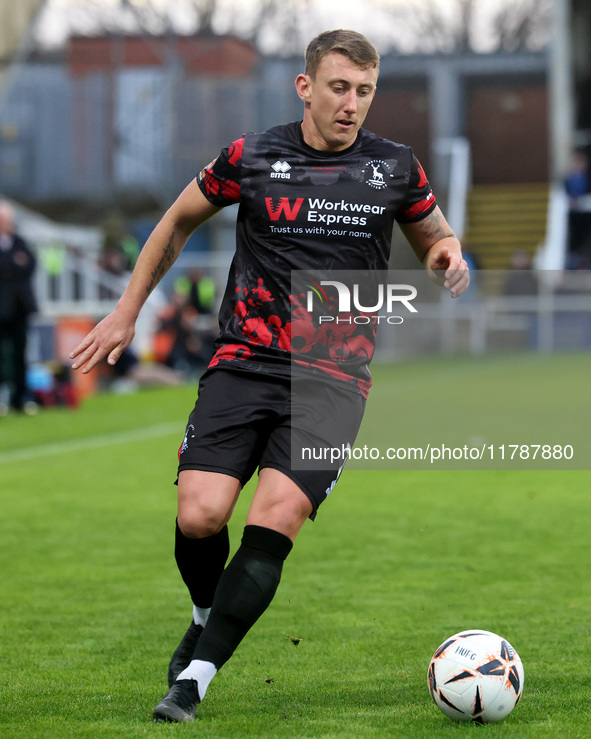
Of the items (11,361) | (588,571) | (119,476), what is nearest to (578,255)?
(11,361)

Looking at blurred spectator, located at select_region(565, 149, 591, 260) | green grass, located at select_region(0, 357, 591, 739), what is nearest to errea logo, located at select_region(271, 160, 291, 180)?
green grass, located at select_region(0, 357, 591, 739)

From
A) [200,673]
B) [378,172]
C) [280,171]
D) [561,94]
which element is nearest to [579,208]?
[561,94]

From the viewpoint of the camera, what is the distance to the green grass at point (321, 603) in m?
4.09

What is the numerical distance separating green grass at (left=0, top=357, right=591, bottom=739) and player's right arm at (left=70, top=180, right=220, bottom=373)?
118 centimetres

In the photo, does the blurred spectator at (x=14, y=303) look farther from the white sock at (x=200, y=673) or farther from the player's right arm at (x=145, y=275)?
the white sock at (x=200, y=673)

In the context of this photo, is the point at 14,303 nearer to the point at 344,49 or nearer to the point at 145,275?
the point at 145,275

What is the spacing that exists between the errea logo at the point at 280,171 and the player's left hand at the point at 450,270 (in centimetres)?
59

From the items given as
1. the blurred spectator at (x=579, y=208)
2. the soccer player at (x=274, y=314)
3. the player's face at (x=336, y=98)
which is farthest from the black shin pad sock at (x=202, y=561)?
the blurred spectator at (x=579, y=208)

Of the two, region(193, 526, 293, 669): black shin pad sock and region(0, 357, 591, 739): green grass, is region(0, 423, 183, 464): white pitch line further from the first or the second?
region(193, 526, 293, 669): black shin pad sock

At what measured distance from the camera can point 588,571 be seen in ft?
21.2

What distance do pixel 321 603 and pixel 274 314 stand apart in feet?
6.62

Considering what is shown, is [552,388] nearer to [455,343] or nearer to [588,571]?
[455,343]

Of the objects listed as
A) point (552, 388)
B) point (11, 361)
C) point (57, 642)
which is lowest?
point (552, 388)

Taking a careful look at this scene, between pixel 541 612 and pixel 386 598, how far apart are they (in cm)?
74
